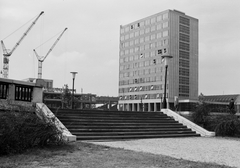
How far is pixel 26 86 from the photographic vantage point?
17125 mm

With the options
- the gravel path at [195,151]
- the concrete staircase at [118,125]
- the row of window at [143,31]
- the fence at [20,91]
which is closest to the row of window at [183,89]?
the row of window at [143,31]

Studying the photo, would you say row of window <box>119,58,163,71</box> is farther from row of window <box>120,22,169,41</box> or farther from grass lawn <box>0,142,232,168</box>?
grass lawn <box>0,142,232,168</box>

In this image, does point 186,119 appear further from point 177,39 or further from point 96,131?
point 177,39

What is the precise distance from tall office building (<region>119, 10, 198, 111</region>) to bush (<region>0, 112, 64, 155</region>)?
80.0 metres

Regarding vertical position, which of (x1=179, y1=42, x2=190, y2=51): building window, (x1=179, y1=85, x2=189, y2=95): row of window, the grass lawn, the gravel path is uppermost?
(x1=179, y1=42, x2=190, y2=51): building window

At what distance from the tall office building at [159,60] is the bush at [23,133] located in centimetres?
8001

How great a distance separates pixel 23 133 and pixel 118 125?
877 centimetres

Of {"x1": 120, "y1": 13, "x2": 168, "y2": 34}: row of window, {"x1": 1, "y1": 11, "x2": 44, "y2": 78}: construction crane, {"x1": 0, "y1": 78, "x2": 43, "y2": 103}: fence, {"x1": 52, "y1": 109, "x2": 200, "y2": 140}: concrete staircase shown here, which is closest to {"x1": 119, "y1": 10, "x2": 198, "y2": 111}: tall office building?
{"x1": 120, "y1": 13, "x2": 168, "y2": 34}: row of window

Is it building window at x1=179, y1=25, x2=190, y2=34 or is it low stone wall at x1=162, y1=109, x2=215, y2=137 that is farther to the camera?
building window at x1=179, y1=25, x2=190, y2=34

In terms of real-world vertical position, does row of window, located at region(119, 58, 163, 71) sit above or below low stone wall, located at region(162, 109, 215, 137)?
above

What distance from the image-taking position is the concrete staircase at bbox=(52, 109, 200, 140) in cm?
1569

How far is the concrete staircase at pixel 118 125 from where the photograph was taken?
15687 millimetres

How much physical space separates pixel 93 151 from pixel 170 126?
1020cm

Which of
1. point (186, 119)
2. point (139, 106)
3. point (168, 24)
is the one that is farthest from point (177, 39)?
point (186, 119)
